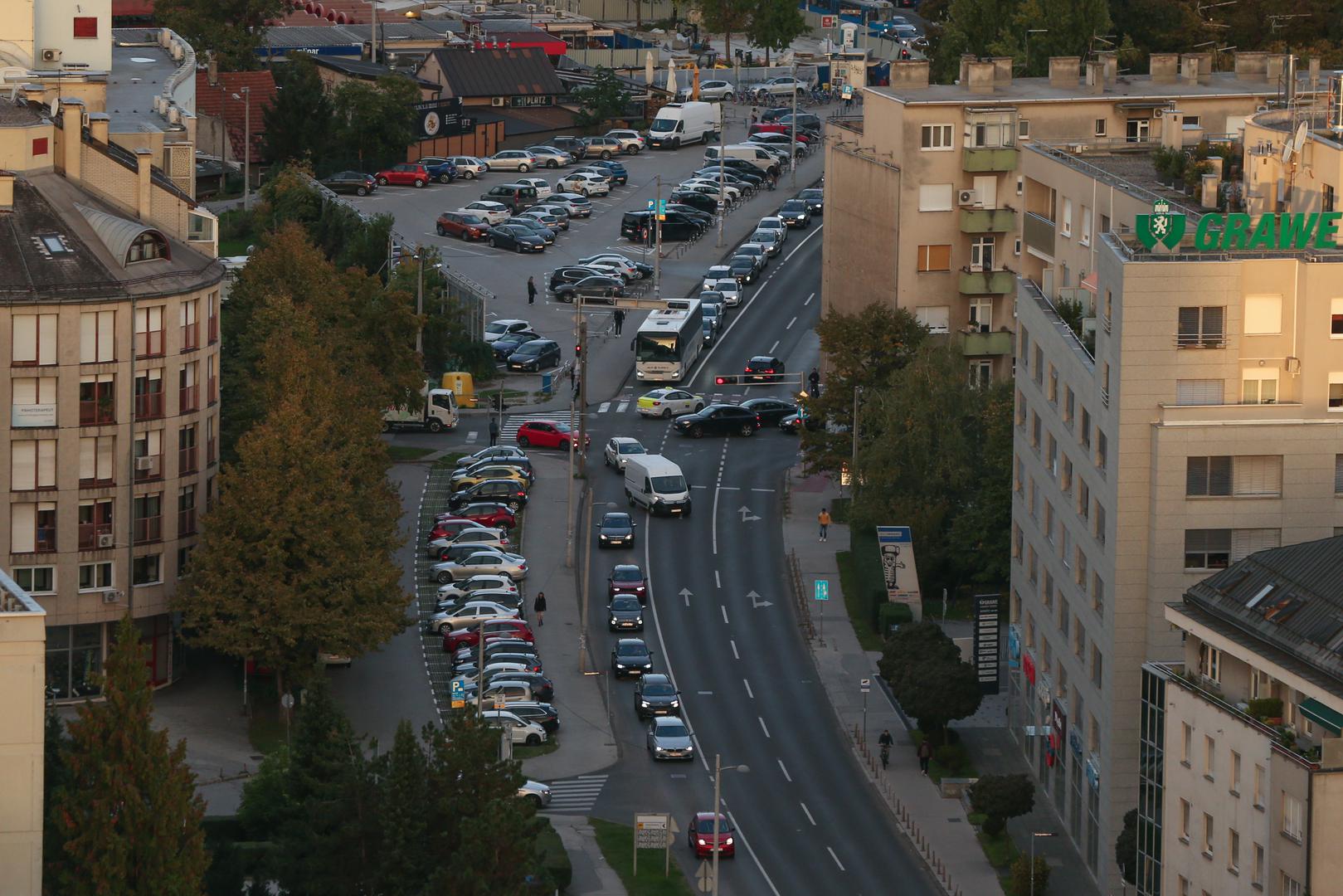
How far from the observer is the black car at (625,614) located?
116 meters

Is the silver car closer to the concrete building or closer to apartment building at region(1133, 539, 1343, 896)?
apartment building at region(1133, 539, 1343, 896)

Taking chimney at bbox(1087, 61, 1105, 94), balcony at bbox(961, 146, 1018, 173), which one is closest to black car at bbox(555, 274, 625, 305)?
balcony at bbox(961, 146, 1018, 173)

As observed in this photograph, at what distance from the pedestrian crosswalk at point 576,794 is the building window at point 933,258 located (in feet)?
156

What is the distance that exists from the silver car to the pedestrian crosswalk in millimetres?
2673

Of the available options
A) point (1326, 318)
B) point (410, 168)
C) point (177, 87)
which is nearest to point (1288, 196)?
point (1326, 318)

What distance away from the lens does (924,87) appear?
145875 millimetres

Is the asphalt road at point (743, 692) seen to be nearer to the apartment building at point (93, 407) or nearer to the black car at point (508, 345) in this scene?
the black car at point (508, 345)

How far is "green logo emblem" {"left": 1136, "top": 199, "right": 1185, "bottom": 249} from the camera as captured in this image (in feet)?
291

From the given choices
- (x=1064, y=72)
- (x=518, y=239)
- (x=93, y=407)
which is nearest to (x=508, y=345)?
(x=518, y=239)

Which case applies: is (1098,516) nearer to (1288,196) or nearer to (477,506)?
(1288,196)

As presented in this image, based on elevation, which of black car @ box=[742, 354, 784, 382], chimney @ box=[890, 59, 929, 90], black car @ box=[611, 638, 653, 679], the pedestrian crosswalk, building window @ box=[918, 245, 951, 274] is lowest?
the pedestrian crosswalk

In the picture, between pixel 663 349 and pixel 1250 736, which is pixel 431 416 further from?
pixel 1250 736

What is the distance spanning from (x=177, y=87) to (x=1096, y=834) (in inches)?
3170

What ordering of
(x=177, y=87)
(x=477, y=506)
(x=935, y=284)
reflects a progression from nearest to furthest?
(x=477, y=506) → (x=935, y=284) → (x=177, y=87)
